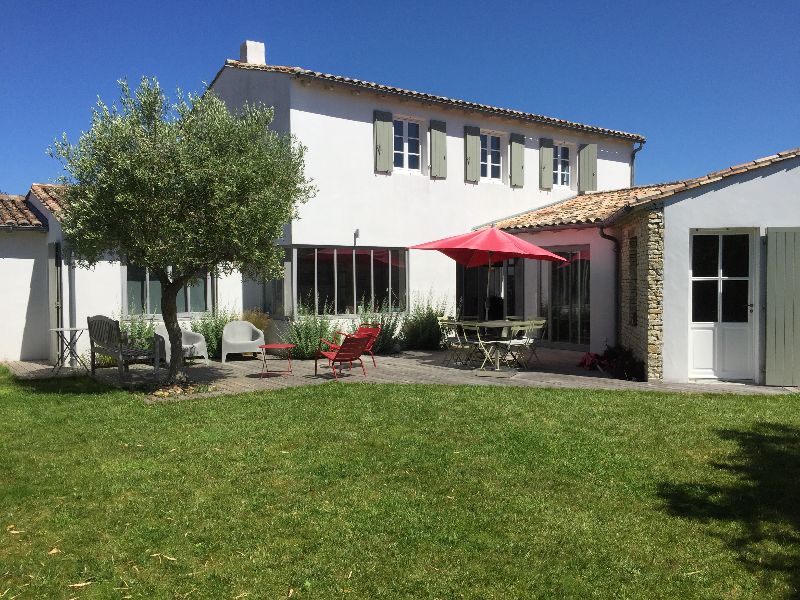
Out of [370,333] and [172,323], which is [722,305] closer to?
[370,333]

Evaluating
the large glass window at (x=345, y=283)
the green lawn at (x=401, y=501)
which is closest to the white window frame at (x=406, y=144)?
the large glass window at (x=345, y=283)

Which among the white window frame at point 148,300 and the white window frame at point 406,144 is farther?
the white window frame at point 406,144

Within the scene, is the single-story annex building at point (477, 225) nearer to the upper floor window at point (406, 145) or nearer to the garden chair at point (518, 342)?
the upper floor window at point (406, 145)

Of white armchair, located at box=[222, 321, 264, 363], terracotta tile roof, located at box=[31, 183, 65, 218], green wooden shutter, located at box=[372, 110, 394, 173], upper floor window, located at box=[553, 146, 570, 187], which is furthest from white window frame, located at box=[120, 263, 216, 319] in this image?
upper floor window, located at box=[553, 146, 570, 187]

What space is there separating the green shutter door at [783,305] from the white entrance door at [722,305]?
0.32 m

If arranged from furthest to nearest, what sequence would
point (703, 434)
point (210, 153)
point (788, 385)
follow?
point (788, 385)
point (210, 153)
point (703, 434)

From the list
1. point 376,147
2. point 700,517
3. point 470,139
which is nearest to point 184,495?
point 700,517

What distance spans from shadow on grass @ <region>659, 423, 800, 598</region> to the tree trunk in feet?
24.2

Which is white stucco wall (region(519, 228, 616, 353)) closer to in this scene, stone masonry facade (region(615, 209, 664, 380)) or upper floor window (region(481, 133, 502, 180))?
stone masonry facade (region(615, 209, 664, 380))

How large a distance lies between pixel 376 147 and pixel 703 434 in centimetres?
1015

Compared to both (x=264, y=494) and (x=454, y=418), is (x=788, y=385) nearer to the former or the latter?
(x=454, y=418)

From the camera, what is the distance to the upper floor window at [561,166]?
1847cm

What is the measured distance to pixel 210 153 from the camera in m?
8.91

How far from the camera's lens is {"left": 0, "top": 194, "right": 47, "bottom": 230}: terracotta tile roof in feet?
43.9
